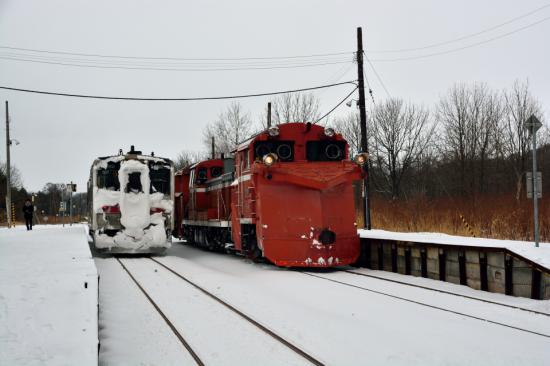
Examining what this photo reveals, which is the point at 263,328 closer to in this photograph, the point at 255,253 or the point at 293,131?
the point at 255,253

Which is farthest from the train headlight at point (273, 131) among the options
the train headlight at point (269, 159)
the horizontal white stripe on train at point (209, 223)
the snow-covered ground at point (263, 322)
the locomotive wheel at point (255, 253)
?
the horizontal white stripe on train at point (209, 223)

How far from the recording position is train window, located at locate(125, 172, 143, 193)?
57.8ft

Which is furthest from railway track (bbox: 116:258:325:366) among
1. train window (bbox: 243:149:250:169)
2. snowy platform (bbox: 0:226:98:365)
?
train window (bbox: 243:149:250:169)

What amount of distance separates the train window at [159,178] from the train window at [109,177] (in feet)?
3.64

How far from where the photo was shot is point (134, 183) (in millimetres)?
17672

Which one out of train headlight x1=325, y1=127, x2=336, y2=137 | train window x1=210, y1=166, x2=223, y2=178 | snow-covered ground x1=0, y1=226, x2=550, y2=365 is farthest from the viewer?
train window x1=210, y1=166, x2=223, y2=178

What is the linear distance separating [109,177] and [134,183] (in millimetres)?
799

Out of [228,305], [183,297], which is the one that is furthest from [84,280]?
[228,305]

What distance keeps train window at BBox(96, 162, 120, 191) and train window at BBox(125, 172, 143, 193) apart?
0.35 m

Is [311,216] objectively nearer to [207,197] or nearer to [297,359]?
[297,359]

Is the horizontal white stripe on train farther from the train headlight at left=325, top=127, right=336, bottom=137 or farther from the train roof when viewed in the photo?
the train headlight at left=325, top=127, right=336, bottom=137

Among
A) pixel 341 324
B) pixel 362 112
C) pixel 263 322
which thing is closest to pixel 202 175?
pixel 362 112

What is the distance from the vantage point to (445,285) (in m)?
10.7

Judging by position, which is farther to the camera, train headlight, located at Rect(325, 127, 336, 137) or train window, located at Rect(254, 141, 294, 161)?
train headlight, located at Rect(325, 127, 336, 137)
